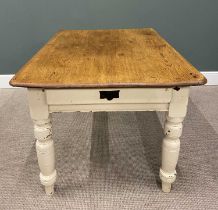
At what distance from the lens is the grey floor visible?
113 centimetres

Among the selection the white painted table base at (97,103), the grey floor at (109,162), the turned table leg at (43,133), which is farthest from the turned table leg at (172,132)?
the turned table leg at (43,133)

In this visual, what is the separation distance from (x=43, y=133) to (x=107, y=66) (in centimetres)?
34

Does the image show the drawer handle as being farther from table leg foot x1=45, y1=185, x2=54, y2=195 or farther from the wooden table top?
table leg foot x1=45, y1=185, x2=54, y2=195

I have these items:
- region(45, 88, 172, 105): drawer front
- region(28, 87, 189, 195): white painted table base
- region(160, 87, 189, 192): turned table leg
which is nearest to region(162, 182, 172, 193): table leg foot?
region(160, 87, 189, 192): turned table leg

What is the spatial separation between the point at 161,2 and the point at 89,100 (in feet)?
5.37

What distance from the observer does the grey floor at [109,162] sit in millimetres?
1129

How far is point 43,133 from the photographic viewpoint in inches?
38.1

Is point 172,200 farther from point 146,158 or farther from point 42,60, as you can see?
point 42,60

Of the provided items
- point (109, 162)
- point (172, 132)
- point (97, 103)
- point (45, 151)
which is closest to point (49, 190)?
point (45, 151)

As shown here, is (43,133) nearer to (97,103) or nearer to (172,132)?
(97,103)

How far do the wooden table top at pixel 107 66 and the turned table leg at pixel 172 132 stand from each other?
0.07m

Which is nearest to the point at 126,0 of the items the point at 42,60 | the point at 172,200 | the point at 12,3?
the point at 12,3

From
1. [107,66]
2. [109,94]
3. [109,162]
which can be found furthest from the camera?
[109,162]

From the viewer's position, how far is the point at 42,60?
1.11 metres
